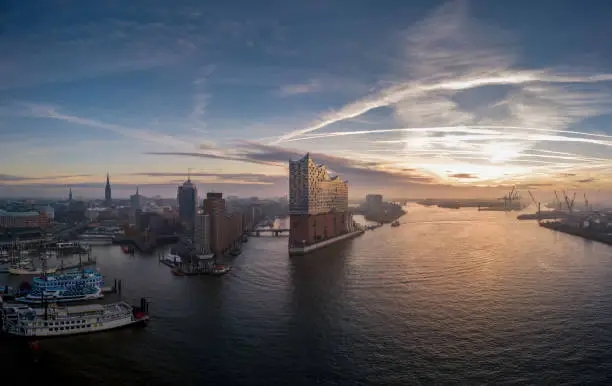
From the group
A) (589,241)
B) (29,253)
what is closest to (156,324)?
(29,253)

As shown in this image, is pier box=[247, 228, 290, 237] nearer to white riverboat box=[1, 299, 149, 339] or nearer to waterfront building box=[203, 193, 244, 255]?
waterfront building box=[203, 193, 244, 255]

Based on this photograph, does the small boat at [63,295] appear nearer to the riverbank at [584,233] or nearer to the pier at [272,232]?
the pier at [272,232]

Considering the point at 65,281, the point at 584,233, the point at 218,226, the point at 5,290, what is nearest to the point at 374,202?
the point at 584,233

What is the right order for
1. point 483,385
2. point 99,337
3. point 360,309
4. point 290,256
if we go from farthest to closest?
point 290,256 → point 360,309 → point 99,337 → point 483,385

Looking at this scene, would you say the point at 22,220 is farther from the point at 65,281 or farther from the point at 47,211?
the point at 65,281

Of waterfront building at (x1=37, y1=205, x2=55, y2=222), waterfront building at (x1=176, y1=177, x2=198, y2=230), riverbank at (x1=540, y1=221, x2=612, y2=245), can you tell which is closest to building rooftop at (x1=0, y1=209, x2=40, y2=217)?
waterfront building at (x1=37, y1=205, x2=55, y2=222)

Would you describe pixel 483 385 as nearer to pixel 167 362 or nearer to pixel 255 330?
pixel 255 330
